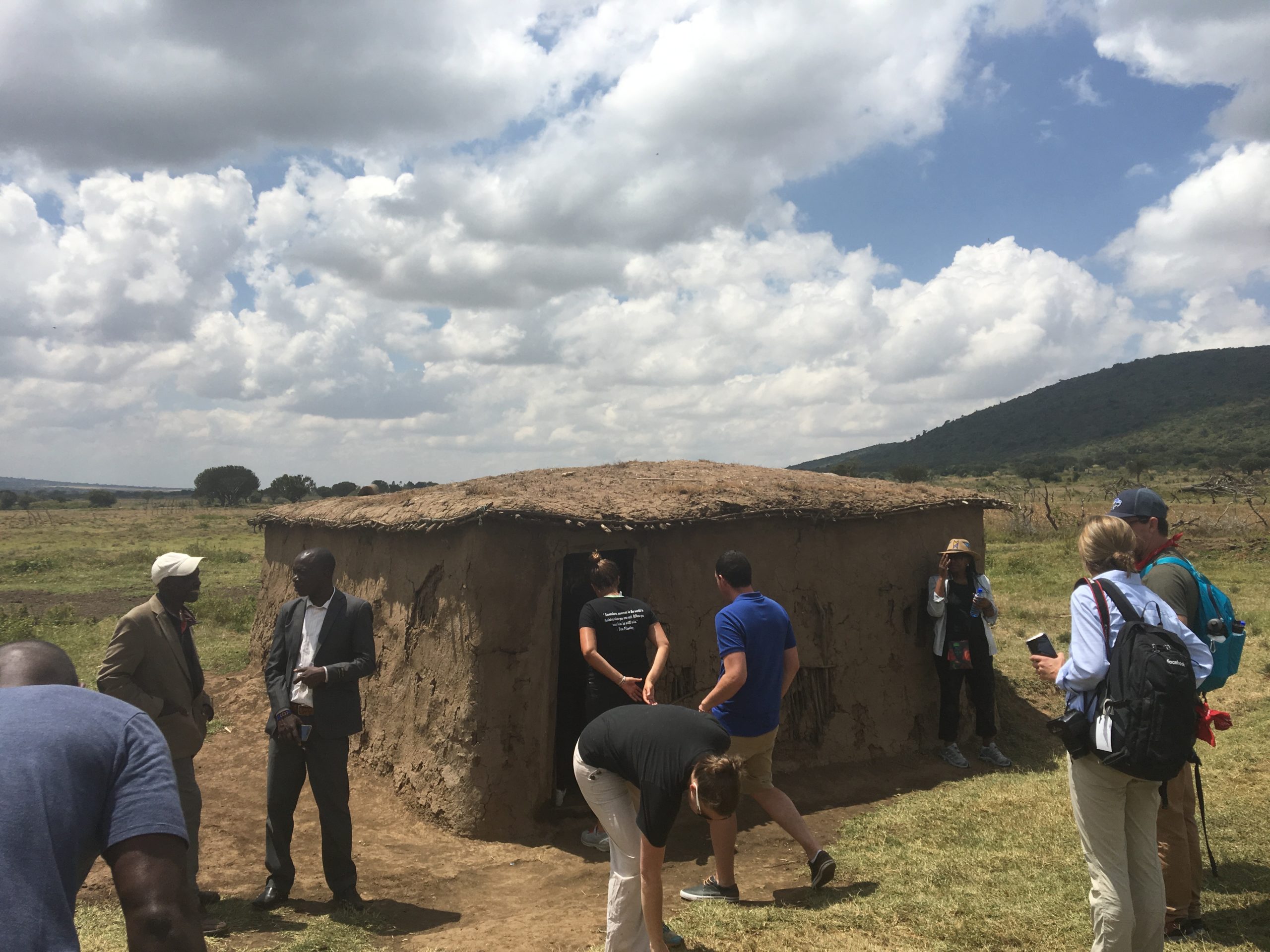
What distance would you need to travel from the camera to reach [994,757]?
8312mm

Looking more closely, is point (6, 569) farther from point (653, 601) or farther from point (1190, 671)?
point (1190, 671)

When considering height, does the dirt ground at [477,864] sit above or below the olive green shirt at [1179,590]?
below

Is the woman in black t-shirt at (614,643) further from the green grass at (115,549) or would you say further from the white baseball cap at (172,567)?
the green grass at (115,549)

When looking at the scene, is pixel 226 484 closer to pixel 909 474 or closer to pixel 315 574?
pixel 909 474

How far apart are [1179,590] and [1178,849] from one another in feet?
4.39

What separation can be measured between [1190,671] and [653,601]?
14.8 ft

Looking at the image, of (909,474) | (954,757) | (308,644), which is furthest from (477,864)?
(909,474)

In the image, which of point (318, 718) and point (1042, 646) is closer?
point (1042, 646)

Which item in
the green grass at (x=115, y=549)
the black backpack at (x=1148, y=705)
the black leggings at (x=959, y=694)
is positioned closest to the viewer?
the black backpack at (x=1148, y=705)

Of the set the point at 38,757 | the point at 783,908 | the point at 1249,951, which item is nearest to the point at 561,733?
the point at 783,908

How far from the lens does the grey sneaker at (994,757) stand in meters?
8.22

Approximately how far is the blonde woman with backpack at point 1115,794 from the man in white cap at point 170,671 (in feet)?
14.8

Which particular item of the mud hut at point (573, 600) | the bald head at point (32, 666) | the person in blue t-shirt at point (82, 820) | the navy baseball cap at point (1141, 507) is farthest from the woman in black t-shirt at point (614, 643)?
the person in blue t-shirt at point (82, 820)

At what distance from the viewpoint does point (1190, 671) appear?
356 cm
